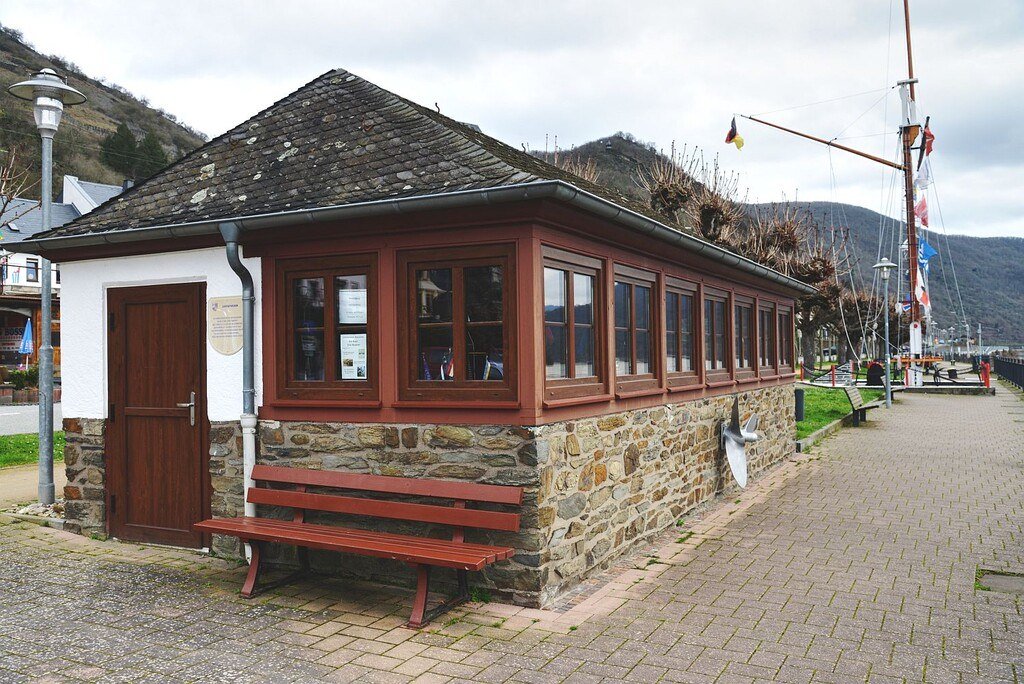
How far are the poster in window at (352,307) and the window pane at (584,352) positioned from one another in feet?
5.49

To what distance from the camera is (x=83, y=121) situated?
83.5 metres

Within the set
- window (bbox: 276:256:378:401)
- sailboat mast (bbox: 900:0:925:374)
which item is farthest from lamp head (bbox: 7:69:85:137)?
sailboat mast (bbox: 900:0:925:374)

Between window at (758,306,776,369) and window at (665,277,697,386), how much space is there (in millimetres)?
3225

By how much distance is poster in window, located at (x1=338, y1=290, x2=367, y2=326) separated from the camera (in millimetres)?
6531

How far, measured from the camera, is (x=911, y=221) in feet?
111

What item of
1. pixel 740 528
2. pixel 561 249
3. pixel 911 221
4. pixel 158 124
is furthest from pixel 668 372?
pixel 158 124

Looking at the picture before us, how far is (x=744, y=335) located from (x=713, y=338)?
1641 mm

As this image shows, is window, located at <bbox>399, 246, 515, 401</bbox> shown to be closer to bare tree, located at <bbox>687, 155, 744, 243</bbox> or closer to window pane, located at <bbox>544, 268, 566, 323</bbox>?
window pane, located at <bbox>544, 268, 566, 323</bbox>

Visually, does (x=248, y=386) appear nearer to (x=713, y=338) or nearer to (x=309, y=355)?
(x=309, y=355)

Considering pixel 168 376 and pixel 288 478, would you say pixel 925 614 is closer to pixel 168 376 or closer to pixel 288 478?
pixel 288 478

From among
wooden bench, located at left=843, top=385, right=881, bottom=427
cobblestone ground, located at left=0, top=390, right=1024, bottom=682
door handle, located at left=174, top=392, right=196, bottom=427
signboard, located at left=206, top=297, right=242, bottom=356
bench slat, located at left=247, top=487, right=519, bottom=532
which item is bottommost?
cobblestone ground, located at left=0, top=390, right=1024, bottom=682

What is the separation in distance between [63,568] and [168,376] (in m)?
1.78

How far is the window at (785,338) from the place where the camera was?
13.6 metres

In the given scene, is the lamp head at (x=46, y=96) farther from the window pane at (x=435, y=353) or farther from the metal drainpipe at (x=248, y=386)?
the window pane at (x=435, y=353)
